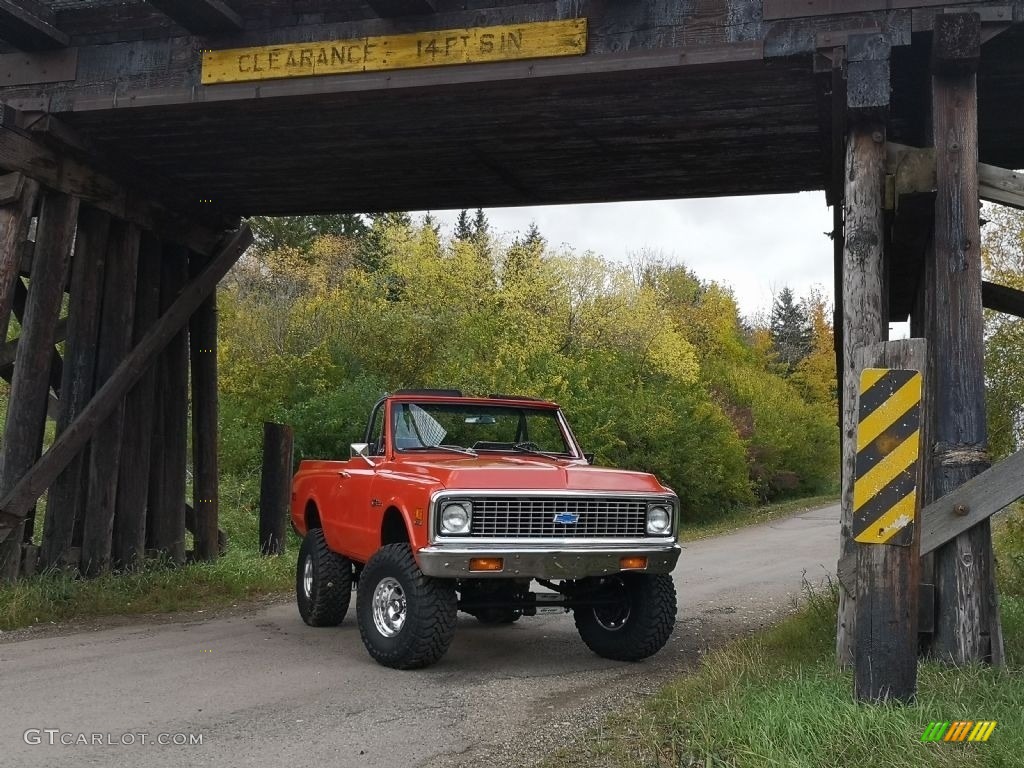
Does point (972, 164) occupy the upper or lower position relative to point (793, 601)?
upper

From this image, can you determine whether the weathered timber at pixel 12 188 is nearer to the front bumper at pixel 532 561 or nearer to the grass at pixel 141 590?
the grass at pixel 141 590

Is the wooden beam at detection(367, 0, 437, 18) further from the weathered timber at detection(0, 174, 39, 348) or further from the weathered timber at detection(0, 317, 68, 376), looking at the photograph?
the weathered timber at detection(0, 317, 68, 376)

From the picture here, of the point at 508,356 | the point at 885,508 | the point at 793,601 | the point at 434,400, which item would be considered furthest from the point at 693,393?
the point at 885,508

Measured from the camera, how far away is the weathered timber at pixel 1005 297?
328 inches

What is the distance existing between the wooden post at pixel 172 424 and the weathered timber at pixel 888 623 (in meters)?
8.73

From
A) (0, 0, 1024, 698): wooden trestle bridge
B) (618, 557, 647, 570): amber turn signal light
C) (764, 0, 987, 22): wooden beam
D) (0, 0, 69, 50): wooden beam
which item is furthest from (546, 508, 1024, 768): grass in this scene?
(0, 0, 69, 50): wooden beam

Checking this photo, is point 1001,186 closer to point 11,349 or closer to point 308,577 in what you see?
point 308,577

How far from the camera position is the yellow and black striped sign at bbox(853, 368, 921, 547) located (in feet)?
16.1

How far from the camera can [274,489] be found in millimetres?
14086

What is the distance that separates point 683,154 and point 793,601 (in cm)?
438

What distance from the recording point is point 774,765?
4.23 m

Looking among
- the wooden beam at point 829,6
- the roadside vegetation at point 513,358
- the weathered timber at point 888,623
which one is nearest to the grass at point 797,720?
the weathered timber at point 888,623

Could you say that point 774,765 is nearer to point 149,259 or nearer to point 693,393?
point 149,259

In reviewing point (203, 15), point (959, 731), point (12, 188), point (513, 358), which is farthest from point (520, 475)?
point (513, 358)
